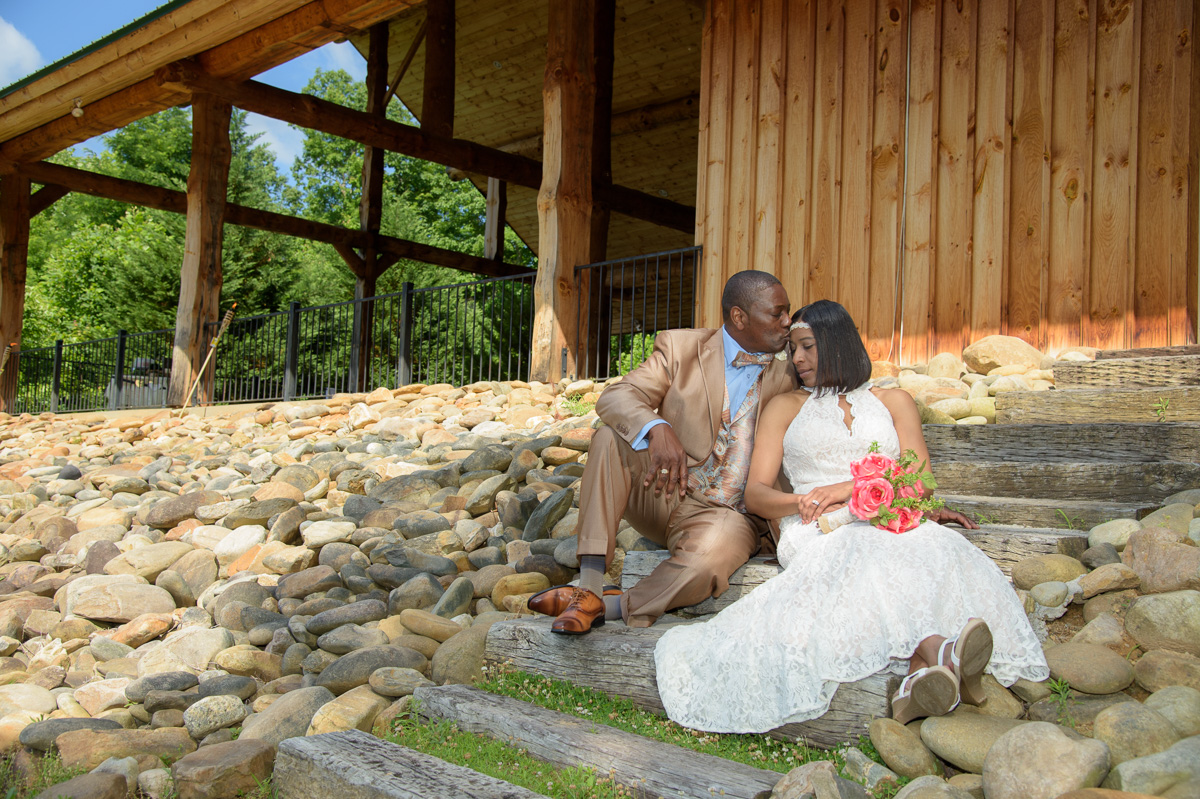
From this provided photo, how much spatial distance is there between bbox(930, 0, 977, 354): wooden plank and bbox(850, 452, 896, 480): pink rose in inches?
134

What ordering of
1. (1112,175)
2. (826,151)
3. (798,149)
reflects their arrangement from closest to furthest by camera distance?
(1112,175), (826,151), (798,149)

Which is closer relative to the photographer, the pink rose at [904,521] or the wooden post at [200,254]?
Answer: the pink rose at [904,521]

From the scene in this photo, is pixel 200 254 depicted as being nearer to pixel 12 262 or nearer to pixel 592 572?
pixel 12 262

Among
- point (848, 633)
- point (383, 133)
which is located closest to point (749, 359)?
point (848, 633)

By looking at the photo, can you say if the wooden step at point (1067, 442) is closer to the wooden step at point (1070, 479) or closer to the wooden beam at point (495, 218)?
the wooden step at point (1070, 479)

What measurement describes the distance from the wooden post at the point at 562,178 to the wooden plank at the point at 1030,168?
3.22 metres

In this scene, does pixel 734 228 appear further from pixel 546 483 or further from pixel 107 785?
pixel 107 785

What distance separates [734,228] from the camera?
21.7 ft

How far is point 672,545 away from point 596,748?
867mm

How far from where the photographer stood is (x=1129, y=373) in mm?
4008

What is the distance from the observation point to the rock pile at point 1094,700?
172 centimetres

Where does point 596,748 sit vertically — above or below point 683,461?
below

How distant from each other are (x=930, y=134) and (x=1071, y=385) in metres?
2.22

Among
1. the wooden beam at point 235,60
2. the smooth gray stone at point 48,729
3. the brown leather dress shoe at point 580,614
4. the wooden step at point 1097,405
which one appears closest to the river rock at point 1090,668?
the brown leather dress shoe at point 580,614
